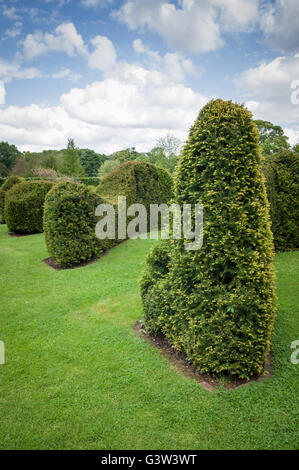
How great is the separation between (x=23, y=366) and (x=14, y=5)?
10986mm

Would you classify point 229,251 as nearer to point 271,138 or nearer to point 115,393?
point 115,393

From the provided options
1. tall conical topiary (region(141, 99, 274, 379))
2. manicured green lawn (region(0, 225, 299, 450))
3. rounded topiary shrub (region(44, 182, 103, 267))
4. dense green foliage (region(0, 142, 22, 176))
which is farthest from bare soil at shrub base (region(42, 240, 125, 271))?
dense green foliage (region(0, 142, 22, 176))

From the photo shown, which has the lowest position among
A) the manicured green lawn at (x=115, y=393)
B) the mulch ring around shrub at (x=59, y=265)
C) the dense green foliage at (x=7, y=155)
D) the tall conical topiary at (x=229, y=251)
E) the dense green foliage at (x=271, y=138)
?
the manicured green lawn at (x=115, y=393)

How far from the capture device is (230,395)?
118 inches

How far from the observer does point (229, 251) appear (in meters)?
3.12

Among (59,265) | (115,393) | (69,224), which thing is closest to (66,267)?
(59,265)

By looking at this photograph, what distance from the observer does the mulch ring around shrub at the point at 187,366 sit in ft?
→ 10.6

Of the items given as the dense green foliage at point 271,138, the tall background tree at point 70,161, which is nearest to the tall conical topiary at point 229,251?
the dense green foliage at point 271,138

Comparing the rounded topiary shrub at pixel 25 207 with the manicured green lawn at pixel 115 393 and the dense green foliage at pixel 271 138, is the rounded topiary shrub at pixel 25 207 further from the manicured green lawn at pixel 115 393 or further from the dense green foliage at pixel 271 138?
the dense green foliage at pixel 271 138

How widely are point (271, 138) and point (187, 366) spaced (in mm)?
34197

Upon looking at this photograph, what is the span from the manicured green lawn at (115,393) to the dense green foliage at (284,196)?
13.9ft

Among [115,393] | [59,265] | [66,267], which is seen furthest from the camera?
[59,265]

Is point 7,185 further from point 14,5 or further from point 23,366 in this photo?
point 23,366
